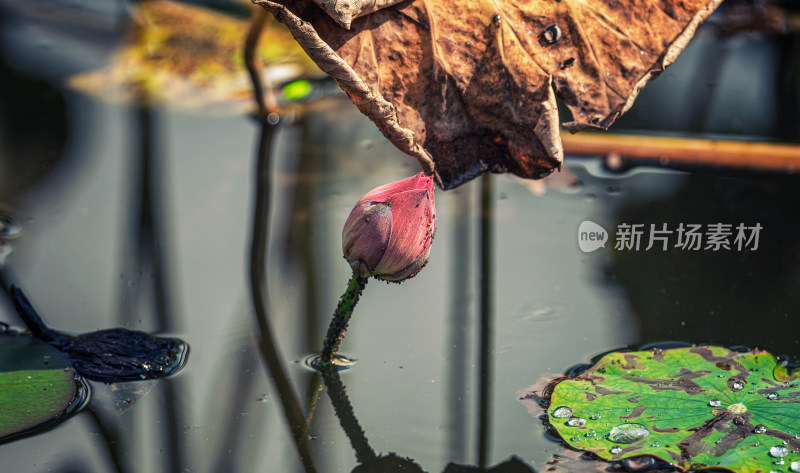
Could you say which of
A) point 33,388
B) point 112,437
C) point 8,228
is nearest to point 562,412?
point 112,437

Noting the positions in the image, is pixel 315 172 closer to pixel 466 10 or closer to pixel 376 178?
pixel 376 178

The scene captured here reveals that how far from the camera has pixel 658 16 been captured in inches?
65.4

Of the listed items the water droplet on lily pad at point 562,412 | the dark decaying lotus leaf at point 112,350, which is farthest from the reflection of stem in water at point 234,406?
the water droplet on lily pad at point 562,412

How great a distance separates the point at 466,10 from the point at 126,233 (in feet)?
3.70

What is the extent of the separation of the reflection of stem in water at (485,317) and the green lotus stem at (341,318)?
329mm

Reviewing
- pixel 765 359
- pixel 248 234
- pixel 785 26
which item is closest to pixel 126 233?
pixel 248 234

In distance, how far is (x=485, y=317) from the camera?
1824 mm

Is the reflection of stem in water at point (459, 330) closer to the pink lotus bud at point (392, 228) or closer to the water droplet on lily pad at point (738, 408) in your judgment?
the pink lotus bud at point (392, 228)

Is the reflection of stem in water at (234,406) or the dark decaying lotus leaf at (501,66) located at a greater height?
the dark decaying lotus leaf at (501,66)

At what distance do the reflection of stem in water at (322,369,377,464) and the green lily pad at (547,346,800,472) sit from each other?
0.37m

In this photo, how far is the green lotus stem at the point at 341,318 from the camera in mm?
1487

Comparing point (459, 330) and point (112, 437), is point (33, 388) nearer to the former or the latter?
point (112, 437)

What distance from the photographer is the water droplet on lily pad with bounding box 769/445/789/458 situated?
4.33 feet

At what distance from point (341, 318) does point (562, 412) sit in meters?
0.47
